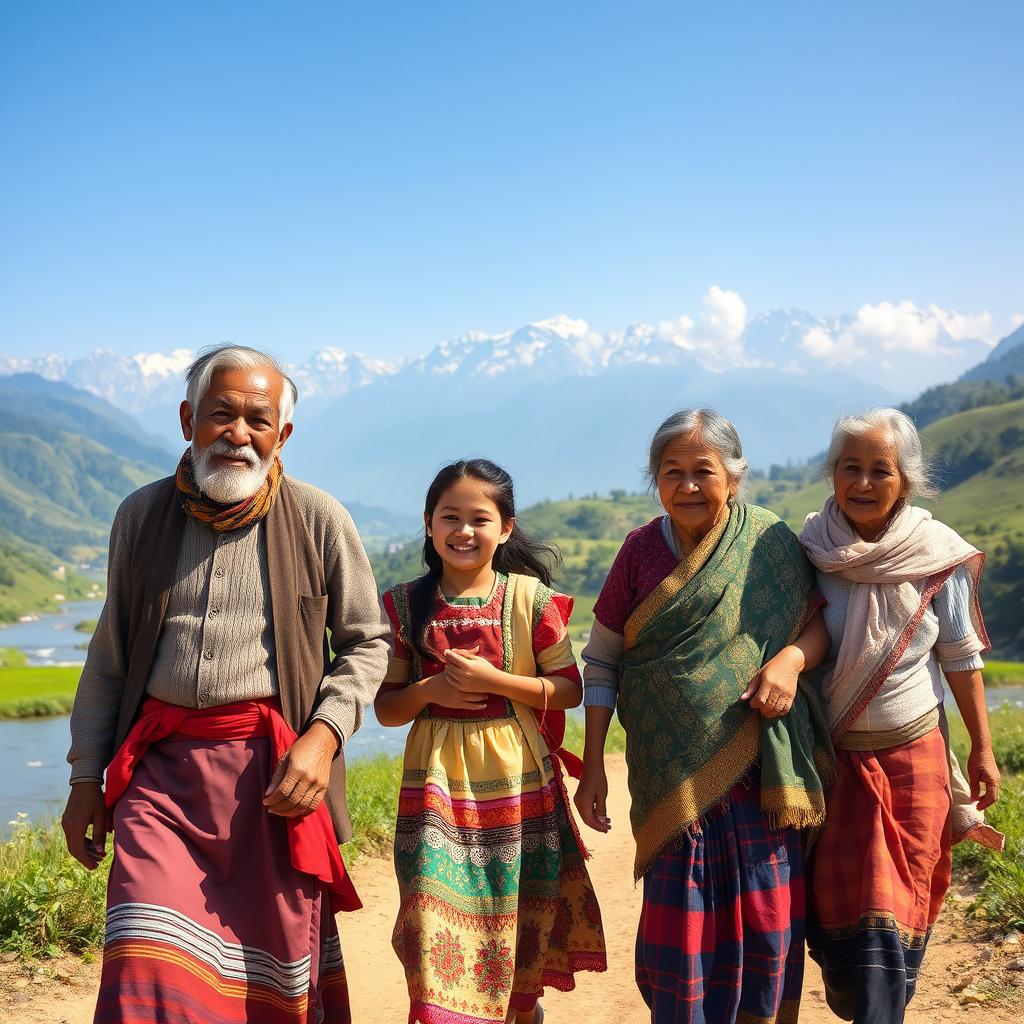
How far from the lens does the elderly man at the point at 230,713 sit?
328 cm

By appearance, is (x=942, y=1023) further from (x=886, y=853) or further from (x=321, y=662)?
(x=321, y=662)

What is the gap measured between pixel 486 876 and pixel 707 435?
186cm

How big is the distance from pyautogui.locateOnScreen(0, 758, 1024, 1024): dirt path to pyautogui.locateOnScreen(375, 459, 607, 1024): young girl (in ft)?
4.40

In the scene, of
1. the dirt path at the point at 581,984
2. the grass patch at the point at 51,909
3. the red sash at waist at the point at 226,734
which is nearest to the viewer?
the red sash at waist at the point at 226,734

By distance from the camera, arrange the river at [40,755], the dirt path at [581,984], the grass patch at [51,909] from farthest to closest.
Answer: the river at [40,755], the grass patch at [51,909], the dirt path at [581,984]

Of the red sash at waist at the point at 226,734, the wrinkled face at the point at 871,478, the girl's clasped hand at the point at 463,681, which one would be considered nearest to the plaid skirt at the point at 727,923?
the girl's clasped hand at the point at 463,681

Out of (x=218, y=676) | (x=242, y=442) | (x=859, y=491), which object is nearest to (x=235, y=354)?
(x=242, y=442)

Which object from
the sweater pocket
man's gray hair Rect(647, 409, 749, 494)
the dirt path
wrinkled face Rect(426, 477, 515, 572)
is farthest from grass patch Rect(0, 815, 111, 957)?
man's gray hair Rect(647, 409, 749, 494)

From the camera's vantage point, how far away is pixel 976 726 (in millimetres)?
3871

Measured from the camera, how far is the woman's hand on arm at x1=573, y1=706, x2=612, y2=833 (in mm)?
3826

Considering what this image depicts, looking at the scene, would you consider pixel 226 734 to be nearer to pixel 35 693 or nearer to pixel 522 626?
pixel 522 626

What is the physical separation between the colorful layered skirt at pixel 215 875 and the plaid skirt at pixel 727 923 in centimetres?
121

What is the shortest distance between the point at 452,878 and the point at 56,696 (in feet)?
108

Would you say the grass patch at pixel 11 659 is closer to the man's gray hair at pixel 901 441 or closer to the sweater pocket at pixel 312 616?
the sweater pocket at pixel 312 616
